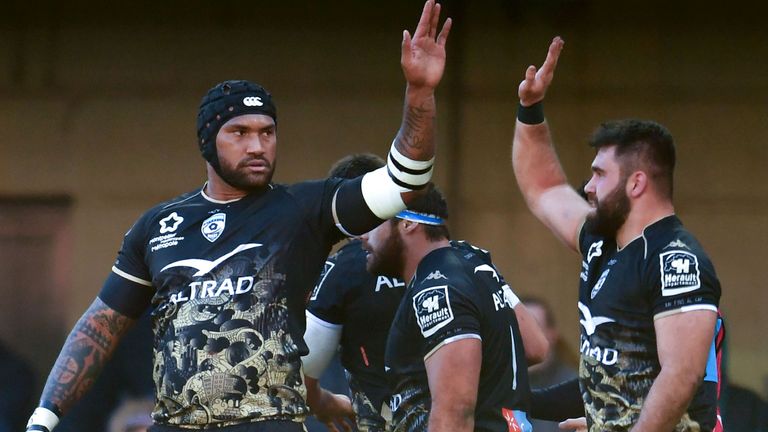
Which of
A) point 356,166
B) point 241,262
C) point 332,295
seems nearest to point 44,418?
point 241,262

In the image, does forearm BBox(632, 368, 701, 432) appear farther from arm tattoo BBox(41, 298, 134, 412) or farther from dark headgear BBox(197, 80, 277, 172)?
arm tattoo BBox(41, 298, 134, 412)

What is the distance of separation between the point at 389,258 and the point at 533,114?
79cm

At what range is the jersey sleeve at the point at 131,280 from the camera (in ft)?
15.6

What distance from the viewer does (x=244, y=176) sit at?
180 inches

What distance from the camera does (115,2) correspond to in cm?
848

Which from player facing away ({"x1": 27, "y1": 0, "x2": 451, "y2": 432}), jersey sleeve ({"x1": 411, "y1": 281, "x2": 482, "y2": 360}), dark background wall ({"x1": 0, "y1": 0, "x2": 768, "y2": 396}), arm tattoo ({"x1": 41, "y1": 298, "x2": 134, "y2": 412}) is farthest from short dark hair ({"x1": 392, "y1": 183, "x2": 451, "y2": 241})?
dark background wall ({"x1": 0, "y1": 0, "x2": 768, "y2": 396})

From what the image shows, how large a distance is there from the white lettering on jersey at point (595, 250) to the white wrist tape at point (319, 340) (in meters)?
1.38

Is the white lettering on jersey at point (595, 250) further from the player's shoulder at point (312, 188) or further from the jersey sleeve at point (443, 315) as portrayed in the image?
the player's shoulder at point (312, 188)

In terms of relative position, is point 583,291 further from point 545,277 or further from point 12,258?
point 12,258

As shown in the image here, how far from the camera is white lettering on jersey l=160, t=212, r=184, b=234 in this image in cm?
462

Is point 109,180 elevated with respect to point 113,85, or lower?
lower

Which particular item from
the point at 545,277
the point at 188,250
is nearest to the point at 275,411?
the point at 188,250

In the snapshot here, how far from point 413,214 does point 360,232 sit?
0.64 meters

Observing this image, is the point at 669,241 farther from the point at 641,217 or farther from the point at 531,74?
the point at 531,74
